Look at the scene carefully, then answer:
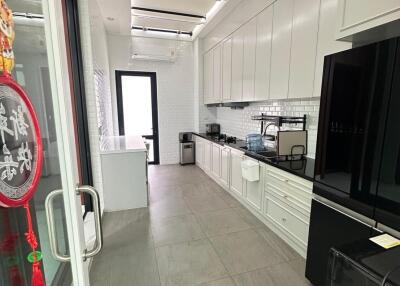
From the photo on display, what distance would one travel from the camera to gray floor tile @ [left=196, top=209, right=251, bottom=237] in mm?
2701

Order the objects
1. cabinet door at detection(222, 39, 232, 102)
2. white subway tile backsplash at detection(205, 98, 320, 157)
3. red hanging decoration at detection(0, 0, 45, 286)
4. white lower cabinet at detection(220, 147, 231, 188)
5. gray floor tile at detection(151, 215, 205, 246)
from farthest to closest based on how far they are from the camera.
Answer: cabinet door at detection(222, 39, 232, 102), white lower cabinet at detection(220, 147, 231, 188), white subway tile backsplash at detection(205, 98, 320, 157), gray floor tile at detection(151, 215, 205, 246), red hanging decoration at detection(0, 0, 45, 286)

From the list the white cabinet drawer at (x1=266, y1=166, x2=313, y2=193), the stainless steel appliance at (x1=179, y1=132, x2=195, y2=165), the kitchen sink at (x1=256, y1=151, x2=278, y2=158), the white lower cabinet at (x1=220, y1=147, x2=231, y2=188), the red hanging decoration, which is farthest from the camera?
the stainless steel appliance at (x1=179, y1=132, x2=195, y2=165)

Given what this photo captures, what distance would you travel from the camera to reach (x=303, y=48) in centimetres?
234

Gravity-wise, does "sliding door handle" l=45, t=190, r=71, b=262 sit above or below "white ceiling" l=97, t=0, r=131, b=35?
below

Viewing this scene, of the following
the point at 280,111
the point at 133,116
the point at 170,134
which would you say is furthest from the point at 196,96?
the point at 280,111

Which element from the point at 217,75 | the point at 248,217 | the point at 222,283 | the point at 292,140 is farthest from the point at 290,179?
the point at 217,75

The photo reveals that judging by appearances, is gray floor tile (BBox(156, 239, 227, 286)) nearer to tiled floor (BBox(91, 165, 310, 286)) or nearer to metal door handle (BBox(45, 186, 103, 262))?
tiled floor (BBox(91, 165, 310, 286))

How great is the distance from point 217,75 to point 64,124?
413 cm

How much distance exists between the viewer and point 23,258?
110 centimetres

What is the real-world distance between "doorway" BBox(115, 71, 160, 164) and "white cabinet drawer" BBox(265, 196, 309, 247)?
12.3 feet

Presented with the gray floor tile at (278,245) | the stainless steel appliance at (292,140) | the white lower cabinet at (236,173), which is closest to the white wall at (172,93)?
the white lower cabinet at (236,173)

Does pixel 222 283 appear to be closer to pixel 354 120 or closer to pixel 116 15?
pixel 354 120

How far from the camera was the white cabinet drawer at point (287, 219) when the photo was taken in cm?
213

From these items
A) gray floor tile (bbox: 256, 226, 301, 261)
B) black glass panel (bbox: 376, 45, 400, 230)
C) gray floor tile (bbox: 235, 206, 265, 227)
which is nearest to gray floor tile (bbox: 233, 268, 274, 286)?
gray floor tile (bbox: 256, 226, 301, 261)
